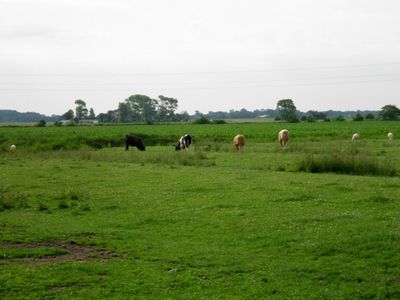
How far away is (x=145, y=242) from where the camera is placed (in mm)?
13055

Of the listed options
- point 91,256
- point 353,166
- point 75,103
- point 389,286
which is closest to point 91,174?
point 353,166

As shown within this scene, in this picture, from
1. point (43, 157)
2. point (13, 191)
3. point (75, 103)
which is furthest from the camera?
point (75, 103)

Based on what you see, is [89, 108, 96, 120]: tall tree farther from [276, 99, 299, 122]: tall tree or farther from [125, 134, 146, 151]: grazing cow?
[125, 134, 146, 151]: grazing cow

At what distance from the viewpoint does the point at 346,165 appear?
1001 inches

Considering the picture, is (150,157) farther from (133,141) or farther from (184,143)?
(133,141)

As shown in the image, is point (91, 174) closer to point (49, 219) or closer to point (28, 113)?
point (49, 219)

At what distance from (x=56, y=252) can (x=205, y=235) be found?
12.0 ft

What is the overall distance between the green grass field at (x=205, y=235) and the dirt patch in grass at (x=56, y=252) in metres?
0.03

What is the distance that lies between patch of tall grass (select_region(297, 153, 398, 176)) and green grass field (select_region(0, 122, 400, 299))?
10 cm

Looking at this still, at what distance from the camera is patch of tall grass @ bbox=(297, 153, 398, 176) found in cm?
2456

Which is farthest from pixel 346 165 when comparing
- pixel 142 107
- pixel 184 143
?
pixel 142 107

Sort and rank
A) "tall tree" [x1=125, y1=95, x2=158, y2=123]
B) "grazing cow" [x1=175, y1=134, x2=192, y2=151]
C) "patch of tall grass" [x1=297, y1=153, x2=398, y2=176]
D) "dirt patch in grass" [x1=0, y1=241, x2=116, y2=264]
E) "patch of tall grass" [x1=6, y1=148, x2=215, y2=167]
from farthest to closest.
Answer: "tall tree" [x1=125, y1=95, x2=158, y2=123]
"grazing cow" [x1=175, y1=134, x2=192, y2=151]
"patch of tall grass" [x1=6, y1=148, x2=215, y2=167]
"patch of tall grass" [x1=297, y1=153, x2=398, y2=176]
"dirt patch in grass" [x1=0, y1=241, x2=116, y2=264]

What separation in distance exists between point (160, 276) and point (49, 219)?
6.78 metres

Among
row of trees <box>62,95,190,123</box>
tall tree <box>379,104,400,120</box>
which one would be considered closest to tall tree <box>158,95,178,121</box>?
row of trees <box>62,95,190,123</box>
